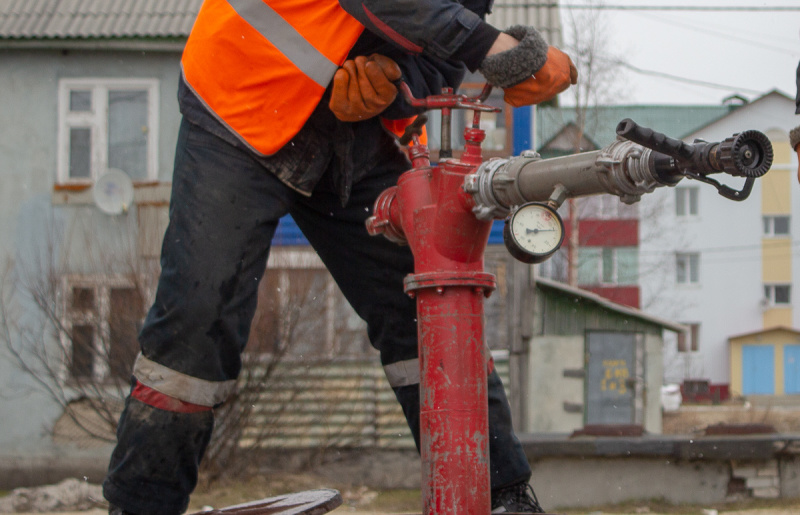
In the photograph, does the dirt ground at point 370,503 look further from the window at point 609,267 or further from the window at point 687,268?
the window at point 687,268

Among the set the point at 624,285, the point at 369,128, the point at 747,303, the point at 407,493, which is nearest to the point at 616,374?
the point at 407,493

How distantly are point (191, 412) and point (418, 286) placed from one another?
0.52 metres

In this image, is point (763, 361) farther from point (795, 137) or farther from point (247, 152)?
point (247, 152)

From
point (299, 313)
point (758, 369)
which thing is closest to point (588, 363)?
point (299, 313)

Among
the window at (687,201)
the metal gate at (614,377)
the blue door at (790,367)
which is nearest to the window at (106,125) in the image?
the metal gate at (614,377)

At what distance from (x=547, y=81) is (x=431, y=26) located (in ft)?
0.87

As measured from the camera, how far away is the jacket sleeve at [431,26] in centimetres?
159

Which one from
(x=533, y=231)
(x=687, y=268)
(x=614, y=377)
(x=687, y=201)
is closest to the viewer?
(x=533, y=231)

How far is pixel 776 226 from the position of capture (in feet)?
110

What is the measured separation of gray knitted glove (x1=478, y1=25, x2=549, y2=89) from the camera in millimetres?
1624

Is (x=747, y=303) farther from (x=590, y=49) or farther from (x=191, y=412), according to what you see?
(x=191, y=412)

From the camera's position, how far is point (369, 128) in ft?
6.30

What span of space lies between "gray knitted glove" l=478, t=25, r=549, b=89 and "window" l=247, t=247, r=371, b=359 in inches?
249

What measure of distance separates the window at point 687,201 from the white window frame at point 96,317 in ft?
89.0
